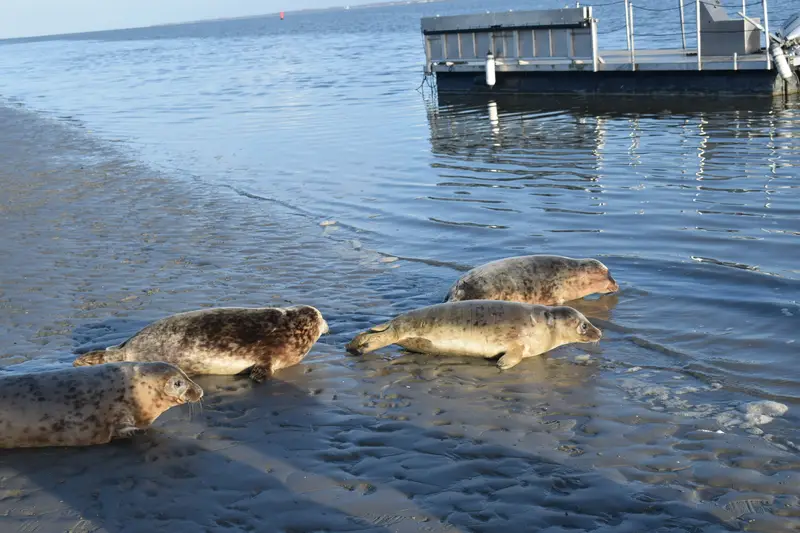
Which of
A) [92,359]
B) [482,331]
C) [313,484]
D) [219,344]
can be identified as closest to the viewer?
[313,484]

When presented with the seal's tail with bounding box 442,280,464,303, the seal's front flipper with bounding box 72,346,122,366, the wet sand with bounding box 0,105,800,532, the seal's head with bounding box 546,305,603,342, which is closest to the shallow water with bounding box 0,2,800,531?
the wet sand with bounding box 0,105,800,532

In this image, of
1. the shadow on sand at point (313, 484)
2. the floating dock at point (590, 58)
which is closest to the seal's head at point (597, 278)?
the shadow on sand at point (313, 484)

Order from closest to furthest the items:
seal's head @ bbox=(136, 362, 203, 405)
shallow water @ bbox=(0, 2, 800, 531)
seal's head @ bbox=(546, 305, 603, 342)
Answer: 1. shallow water @ bbox=(0, 2, 800, 531)
2. seal's head @ bbox=(136, 362, 203, 405)
3. seal's head @ bbox=(546, 305, 603, 342)

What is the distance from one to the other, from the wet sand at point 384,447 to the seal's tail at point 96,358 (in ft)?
1.99

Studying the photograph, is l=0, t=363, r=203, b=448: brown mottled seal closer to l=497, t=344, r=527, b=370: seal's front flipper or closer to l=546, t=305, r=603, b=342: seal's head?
l=497, t=344, r=527, b=370: seal's front flipper

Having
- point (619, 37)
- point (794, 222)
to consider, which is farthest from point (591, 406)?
point (619, 37)

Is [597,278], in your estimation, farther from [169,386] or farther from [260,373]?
[169,386]

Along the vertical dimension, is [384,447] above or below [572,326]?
below

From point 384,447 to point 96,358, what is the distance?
7.03ft

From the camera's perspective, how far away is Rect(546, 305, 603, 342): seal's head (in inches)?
258

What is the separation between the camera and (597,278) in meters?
7.75

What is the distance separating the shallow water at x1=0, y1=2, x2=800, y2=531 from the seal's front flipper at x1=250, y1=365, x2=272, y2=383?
5.2 inches

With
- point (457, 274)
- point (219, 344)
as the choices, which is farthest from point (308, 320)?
point (457, 274)

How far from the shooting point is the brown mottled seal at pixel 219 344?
621 centimetres
